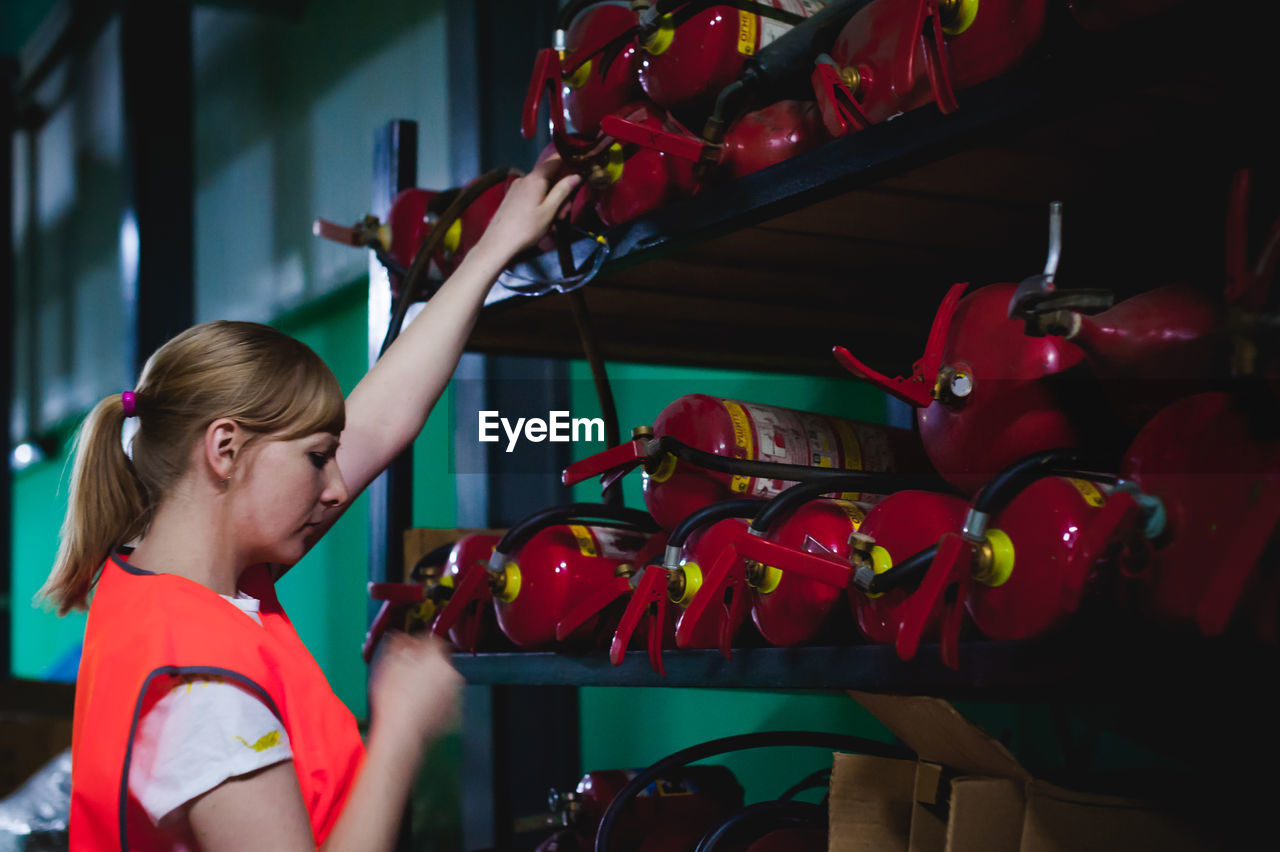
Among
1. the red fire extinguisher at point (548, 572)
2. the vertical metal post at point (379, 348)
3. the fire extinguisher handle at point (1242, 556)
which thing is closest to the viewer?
the fire extinguisher handle at point (1242, 556)

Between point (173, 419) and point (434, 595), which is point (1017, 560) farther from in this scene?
point (434, 595)

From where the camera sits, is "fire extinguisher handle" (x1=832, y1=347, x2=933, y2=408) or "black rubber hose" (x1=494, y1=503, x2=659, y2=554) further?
"black rubber hose" (x1=494, y1=503, x2=659, y2=554)

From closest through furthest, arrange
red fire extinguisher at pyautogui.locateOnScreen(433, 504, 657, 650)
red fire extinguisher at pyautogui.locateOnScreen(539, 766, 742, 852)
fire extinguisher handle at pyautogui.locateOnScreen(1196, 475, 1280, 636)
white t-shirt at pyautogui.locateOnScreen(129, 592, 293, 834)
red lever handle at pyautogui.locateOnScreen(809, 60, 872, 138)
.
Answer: fire extinguisher handle at pyautogui.locateOnScreen(1196, 475, 1280, 636) → white t-shirt at pyautogui.locateOnScreen(129, 592, 293, 834) → red lever handle at pyautogui.locateOnScreen(809, 60, 872, 138) → red fire extinguisher at pyautogui.locateOnScreen(433, 504, 657, 650) → red fire extinguisher at pyautogui.locateOnScreen(539, 766, 742, 852)

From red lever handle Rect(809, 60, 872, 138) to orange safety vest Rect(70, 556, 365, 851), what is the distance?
743mm

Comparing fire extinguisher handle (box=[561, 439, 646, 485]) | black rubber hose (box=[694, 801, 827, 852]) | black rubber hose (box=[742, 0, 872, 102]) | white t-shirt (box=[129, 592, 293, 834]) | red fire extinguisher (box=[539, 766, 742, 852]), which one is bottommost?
red fire extinguisher (box=[539, 766, 742, 852])

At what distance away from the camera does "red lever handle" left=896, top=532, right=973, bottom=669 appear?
893 mm

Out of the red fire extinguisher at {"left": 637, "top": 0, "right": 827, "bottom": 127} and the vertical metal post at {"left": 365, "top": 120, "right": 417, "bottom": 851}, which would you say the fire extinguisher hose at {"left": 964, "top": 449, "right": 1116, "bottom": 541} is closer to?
the red fire extinguisher at {"left": 637, "top": 0, "right": 827, "bottom": 127}

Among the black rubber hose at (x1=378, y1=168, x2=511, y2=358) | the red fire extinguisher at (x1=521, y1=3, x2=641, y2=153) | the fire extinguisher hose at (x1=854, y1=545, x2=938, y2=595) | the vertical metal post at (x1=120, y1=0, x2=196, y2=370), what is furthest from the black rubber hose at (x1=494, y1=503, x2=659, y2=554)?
the vertical metal post at (x1=120, y1=0, x2=196, y2=370)

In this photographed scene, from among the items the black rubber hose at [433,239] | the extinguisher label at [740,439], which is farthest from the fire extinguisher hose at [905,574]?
the black rubber hose at [433,239]

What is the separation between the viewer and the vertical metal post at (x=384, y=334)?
192cm

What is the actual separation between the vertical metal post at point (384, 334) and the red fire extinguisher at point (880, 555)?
1036 millimetres

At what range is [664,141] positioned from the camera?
1.22m

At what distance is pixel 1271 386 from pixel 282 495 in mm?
887

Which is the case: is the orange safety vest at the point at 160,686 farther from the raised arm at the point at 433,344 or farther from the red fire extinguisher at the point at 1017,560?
the red fire extinguisher at the point at 1017,560
